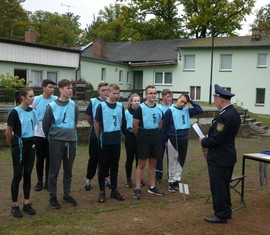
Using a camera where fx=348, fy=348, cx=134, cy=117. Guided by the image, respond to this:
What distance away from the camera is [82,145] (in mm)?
11609

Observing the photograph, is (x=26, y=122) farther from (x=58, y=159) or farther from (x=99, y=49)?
(x=99, y=49)

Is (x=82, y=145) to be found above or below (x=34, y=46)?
below

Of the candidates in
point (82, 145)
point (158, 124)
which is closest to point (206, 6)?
point (82, 145)

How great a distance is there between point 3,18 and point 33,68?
938 inches

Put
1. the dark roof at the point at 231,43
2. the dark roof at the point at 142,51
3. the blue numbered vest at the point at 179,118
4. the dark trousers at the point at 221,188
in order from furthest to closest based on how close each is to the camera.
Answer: the dark roof at the point at 142,51 < the dark roof at the point at 231,43 < the blue numbered vest at the point at 179,118 < the dark trousers at the point at 221,188

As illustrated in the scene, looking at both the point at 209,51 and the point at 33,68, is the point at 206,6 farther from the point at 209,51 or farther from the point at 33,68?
the point at 33,68

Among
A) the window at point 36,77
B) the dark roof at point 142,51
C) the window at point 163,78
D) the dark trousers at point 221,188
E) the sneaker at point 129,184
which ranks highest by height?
the dark roof at point 142,51

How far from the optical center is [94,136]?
647 cm

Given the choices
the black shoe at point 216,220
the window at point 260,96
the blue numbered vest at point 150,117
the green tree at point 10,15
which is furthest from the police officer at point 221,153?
the green tree at point 10,15

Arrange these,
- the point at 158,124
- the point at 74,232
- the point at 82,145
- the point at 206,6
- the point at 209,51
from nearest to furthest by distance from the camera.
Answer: the point at 74,232, the point at 158,124, the point at 82,145, the point at 209,51, the point at 206,6

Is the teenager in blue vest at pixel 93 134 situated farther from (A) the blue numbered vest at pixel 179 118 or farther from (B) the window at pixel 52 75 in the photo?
(B) the window at pixel 52 75

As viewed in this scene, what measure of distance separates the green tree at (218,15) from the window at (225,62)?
36.1ft

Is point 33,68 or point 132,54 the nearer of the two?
point 33,68

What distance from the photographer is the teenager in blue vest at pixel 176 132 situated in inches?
260
